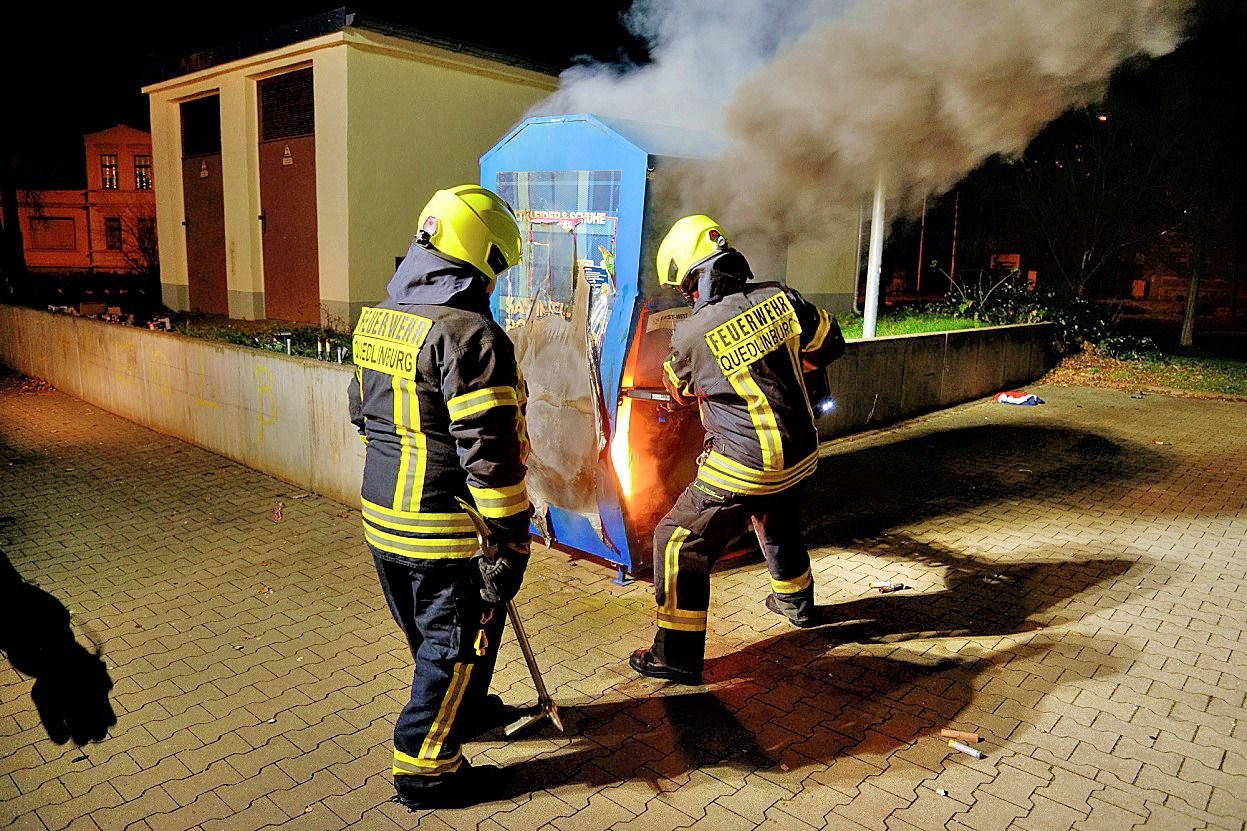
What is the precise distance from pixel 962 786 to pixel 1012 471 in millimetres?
5531

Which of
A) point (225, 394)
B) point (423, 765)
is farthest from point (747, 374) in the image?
point (225, 394)

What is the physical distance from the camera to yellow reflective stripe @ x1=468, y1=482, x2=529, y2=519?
9.58 ft

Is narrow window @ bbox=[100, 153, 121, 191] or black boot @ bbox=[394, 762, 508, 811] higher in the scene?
narrow window @ bbox=[100, 153, 121, 191]

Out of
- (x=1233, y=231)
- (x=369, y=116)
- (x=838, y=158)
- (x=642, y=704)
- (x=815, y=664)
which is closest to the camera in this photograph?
(x=642, y=704)

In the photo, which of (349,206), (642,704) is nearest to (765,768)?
(642,704)

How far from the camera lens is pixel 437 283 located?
10.2 ft

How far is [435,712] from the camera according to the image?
3.06 m

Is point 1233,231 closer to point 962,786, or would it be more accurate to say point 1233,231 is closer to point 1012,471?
point 1012,471

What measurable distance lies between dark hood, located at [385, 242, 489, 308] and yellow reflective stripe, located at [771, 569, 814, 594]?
240 centimetres

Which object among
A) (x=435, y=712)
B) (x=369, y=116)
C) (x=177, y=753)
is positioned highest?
(x=369, y=116)

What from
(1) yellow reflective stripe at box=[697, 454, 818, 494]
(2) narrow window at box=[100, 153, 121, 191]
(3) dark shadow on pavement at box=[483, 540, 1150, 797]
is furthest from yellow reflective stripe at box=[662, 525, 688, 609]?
(2) narrow window at box=[100, 153, 121, 191]

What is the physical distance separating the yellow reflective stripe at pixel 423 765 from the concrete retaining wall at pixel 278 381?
3.49m

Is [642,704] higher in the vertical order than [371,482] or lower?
lower

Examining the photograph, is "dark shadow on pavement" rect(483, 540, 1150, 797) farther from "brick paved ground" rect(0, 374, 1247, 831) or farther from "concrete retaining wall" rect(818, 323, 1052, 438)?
"concrete retaining wall" rect(818, 323, 1052, 438)
